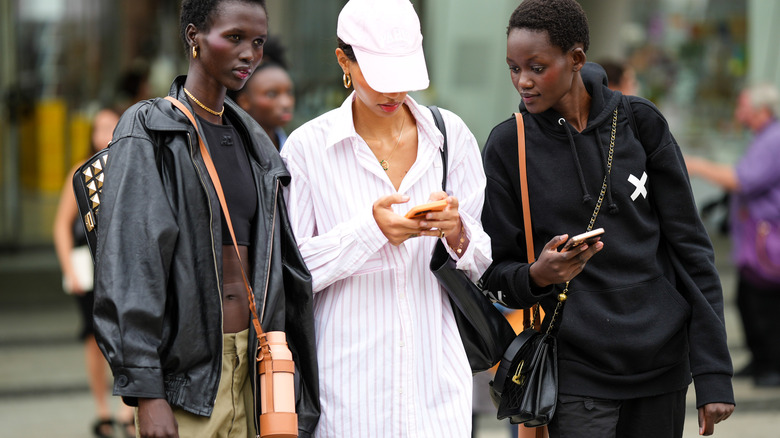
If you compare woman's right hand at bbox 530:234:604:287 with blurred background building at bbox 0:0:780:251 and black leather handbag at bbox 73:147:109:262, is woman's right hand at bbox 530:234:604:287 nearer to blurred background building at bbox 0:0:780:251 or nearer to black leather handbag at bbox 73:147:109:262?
black leather handbag at bbox 73:147:109:262

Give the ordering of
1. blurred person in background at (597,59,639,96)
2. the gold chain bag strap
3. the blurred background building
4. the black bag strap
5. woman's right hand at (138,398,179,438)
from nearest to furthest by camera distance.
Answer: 1. woman's right hand at (138,398,179,438)
2. the gold chain bag strap
3. the black bag strap
4. blurred person in background at (597,59,639,96)
5. the blurred background building

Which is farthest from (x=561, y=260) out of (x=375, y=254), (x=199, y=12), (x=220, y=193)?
(x=199, y=12)

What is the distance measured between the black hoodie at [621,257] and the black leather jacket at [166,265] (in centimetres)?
88

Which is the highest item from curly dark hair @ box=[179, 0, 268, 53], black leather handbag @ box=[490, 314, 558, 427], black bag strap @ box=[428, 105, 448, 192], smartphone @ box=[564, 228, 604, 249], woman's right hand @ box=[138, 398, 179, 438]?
curly dark hair @ box=[179, 0, 268, 53]

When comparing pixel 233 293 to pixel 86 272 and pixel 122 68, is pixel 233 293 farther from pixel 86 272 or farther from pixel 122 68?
pixel 122 68

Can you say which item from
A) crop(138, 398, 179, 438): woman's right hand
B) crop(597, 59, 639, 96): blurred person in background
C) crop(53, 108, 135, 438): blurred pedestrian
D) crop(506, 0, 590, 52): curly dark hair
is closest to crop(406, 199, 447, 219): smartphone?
crop(506, 0, 590, 52): curly dark hair

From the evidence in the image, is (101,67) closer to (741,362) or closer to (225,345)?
(741,362)

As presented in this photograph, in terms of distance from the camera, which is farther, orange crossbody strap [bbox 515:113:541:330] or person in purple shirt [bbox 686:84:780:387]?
person in purple shirt [bbox 686:84:780:387]

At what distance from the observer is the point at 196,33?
2938mm

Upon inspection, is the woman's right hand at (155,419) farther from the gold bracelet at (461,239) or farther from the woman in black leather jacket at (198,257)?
the gold bracelet at (461,239)

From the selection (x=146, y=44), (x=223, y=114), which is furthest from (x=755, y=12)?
(x=223, y=114)

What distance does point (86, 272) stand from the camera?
6.15 meters

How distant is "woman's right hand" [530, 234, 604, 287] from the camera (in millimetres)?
2936

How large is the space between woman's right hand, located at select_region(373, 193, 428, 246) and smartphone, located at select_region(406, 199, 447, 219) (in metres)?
0.02
